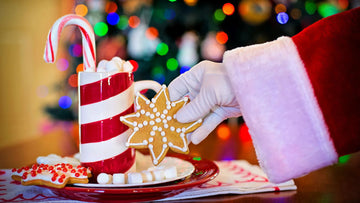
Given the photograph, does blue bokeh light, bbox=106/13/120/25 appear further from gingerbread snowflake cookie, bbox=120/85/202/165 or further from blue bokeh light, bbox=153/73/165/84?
gingerbread snowflake cookie, bbox=120/85/202/165

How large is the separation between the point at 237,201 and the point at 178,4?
1.79 meters

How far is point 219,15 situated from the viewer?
220 cm

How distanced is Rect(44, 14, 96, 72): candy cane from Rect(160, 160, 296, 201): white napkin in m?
0.32

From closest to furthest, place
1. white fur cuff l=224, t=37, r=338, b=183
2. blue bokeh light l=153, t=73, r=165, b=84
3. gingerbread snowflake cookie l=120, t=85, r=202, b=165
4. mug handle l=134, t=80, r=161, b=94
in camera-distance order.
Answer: white fur cuff l=224, t=37, r=338, b=183, gingerbread snowflake cookie l=120, t=85, r=202, b=165, mug handle l=134, t=80, r=161, b=94, blue bokeh light l=153, t=73, r=165, b=84

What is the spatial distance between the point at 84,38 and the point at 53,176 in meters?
0.31

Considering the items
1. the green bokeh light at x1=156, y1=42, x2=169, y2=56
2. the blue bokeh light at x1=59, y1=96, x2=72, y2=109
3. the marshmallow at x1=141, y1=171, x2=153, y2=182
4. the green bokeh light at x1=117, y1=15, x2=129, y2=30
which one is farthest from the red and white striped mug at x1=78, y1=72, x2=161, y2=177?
the blue bokeh light at x1=59, y1=96, x2=72, y2=109

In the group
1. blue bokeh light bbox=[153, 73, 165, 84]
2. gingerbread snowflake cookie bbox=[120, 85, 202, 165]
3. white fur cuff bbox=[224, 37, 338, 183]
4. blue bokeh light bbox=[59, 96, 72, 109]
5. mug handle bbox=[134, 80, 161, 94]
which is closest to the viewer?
white fur cuff bbox=[224, 37, 338, 183]

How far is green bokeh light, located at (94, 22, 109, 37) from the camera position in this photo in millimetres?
2312

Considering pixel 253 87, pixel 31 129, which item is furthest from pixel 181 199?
pixel 31 129

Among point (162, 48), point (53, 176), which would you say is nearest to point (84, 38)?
point (53, 176)

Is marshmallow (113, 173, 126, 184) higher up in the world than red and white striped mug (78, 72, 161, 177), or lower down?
lower down

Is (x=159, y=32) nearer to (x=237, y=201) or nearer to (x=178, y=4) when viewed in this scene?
(x=178, y=4)

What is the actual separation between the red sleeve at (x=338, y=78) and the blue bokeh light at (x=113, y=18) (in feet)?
6.39

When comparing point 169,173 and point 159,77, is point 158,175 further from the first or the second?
point 159,77
